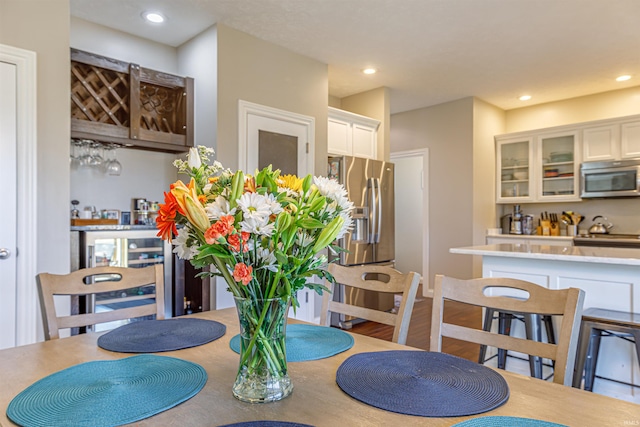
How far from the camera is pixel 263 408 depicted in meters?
0.82

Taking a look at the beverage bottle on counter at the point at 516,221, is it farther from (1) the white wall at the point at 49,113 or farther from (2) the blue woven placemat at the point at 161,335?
(1) the white wall at the point at 49,113

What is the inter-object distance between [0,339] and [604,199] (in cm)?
600

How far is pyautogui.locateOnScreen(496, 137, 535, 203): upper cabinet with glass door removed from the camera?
5.25 metres

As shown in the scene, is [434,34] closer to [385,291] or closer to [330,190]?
[385,291]

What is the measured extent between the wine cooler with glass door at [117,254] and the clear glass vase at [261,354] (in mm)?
1984

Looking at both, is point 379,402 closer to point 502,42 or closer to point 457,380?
point 457,380

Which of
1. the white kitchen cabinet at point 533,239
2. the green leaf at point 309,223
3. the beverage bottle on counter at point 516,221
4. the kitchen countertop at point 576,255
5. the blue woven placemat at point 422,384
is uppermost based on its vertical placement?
the green leaf at point 309,223

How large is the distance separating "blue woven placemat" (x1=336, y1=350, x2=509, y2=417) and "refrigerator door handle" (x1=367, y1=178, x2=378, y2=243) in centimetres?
304

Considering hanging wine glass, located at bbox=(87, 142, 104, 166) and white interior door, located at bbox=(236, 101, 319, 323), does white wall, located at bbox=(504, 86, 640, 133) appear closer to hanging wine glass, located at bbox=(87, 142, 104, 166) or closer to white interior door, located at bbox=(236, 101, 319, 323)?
white interior door, located at bbox=(236, 101, 319, 323)

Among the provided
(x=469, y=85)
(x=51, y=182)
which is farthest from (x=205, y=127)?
(x=469, y=85)

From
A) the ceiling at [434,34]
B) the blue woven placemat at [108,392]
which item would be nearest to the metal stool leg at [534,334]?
the blue woven placemat at [108,392]

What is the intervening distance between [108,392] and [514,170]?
5.61 metres

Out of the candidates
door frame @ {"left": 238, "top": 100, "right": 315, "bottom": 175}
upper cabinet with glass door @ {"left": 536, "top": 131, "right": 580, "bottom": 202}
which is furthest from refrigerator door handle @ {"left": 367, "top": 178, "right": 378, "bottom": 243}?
upper cabinet with glass door @ {"left": 536, "top": 131, "right": 580, "bottom": 202}

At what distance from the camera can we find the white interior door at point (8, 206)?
2229 mm
